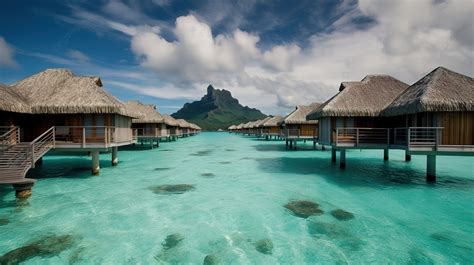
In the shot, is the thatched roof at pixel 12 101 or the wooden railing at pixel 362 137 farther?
the wooden railing at pixel 362 137

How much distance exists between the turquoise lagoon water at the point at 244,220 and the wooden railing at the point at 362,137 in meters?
1.89

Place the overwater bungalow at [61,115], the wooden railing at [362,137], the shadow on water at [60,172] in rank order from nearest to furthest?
1. the overwater bungalow at [61,115]
2. the shadow on water at [60,172]
3. the wooden railing at [362,137]

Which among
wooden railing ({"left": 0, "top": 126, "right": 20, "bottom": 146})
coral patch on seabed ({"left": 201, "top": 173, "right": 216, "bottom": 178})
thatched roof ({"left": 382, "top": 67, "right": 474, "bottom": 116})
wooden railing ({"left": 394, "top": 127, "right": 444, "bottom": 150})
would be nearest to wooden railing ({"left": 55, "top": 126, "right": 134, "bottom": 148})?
wooden railing ({"left": 0, "top": 126, "right": 20, "bottom": 146})

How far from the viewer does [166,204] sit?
916 cm

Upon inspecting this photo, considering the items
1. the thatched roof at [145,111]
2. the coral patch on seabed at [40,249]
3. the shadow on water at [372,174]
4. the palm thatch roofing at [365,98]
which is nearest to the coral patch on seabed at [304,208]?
the shadow on water at [372,174]

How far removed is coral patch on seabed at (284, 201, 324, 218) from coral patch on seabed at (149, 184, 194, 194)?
4484mm

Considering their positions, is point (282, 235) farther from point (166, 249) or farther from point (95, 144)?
point (95, 144)

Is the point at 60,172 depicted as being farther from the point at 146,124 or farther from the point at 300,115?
the point at 300,115

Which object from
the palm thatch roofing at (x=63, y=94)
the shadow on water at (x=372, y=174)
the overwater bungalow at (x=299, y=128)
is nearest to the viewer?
the shadow on water at (x=372, y=174)

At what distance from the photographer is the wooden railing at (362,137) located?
14.1m

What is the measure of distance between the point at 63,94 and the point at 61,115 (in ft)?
3.62

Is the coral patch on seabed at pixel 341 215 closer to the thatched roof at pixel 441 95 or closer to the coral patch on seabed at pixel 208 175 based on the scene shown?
the thatched roof at pixel 441 95

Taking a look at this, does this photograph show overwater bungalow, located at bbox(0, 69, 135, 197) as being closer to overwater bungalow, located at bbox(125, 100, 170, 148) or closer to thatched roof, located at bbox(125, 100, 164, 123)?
overwater bungalow, located at bbox(125, 100, 170, 148)

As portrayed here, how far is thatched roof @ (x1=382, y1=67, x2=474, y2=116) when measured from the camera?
10.4 metres
